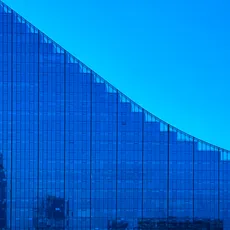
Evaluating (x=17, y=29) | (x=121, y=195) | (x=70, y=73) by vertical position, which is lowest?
(x=121, y=195)

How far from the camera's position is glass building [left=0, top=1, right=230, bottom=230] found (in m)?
33.3

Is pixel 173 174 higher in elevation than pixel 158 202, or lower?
higher

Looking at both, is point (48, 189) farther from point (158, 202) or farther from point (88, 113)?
point (158, 202)

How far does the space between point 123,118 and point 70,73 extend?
232 inches

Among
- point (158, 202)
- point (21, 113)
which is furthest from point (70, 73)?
point (158, 202)

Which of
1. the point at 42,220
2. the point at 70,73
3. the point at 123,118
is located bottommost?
the point at 42,220

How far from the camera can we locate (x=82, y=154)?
33.6 metres

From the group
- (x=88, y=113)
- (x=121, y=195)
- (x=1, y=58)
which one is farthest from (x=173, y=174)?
(x=1, y=58)

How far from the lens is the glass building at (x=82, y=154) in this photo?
33.3 metres

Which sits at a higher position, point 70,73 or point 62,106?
point 70,73

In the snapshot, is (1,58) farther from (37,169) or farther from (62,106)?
(37,169)

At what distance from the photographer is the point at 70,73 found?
3334 cm

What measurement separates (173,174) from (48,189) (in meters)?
10.7

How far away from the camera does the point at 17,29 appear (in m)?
33.3
